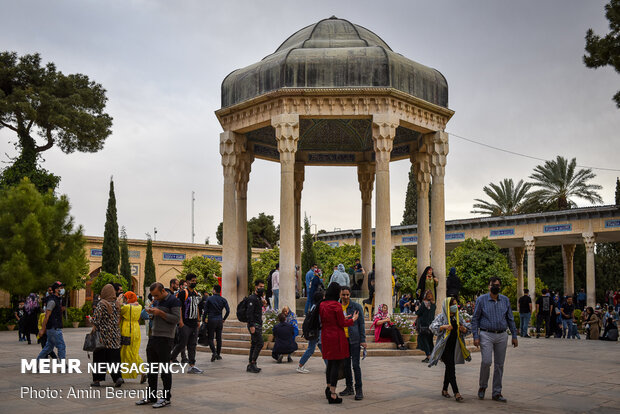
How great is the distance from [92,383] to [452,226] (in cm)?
3755

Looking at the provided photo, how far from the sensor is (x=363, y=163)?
70.2 ft

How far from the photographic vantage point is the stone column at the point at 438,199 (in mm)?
16797

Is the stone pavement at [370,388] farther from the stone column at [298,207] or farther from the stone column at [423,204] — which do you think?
the stone column at [298,207]

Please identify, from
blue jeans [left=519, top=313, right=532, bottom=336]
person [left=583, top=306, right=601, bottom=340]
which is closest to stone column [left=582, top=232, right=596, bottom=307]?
person [left=583, top=306, right=601, bottom=340]

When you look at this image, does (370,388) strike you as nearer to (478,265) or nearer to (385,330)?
(385,330)

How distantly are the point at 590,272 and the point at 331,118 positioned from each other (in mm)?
26967

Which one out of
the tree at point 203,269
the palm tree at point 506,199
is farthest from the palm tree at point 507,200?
the tree at point 203,269

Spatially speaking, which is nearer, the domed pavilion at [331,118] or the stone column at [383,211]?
the stone column at [383,211]

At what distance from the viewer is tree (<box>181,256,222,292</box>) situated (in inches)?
1705

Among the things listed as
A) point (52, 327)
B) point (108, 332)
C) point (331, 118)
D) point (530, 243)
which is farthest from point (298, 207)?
point (530, 243)

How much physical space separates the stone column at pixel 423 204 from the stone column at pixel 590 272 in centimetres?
2206

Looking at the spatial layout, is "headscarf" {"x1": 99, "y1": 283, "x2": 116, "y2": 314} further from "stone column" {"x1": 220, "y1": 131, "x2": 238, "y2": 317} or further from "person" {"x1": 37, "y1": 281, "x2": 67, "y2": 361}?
"stone column" {"x1": 220, "y1": 131, "x2": 238, "y2": 317}

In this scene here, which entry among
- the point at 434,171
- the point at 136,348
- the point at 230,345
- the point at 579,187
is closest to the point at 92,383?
the point at 136,348

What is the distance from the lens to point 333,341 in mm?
7914
